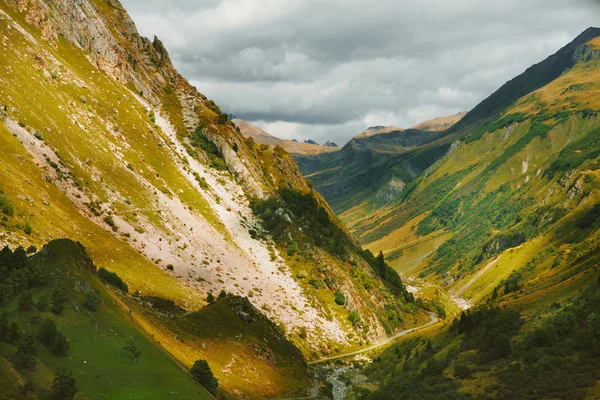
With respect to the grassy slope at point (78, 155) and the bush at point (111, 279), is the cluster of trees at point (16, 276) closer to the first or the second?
the bush at point (111, 279)

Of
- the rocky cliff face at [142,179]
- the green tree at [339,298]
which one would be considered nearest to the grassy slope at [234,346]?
the rocky cliff face at [142,179]

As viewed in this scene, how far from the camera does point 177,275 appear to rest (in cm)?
8288

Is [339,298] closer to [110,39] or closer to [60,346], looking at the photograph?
[60,346]

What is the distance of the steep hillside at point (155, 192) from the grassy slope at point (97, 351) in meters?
10.2

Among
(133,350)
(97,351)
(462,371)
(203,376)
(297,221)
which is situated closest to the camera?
(97,351)

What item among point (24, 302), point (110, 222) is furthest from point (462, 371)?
point (110, 222)

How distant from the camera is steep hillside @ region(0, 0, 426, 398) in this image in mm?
→ 72938

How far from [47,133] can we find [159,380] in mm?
67217

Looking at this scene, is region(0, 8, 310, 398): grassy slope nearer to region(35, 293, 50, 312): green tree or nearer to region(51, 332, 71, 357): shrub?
region(51, 332, 71, 357): shrub

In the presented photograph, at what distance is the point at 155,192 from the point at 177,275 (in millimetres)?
24608

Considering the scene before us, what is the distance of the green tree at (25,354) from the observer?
2617 cm

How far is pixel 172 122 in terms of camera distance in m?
134

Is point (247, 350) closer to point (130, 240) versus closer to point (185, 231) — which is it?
point (130, 240)

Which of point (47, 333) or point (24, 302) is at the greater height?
point (24, 302)
